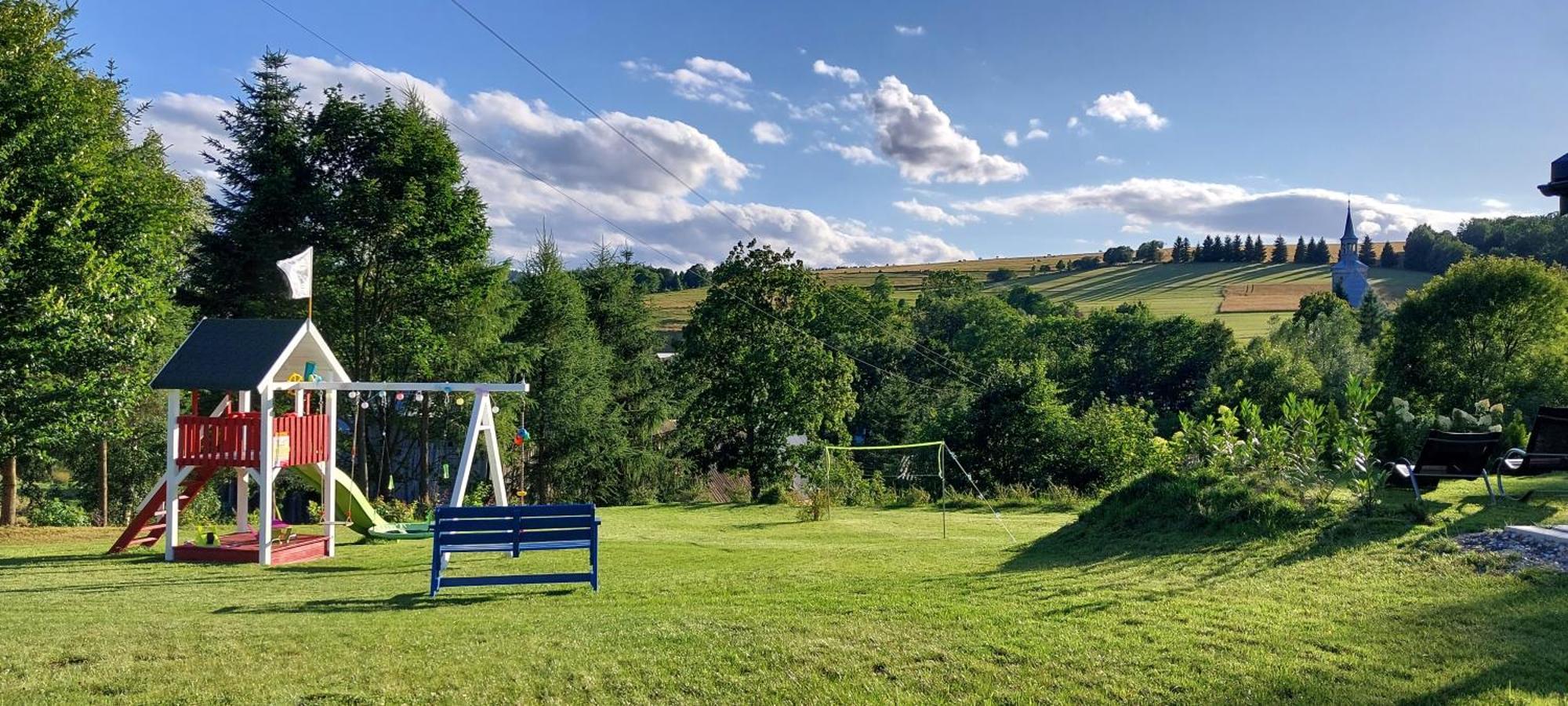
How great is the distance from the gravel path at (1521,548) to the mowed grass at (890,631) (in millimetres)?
234

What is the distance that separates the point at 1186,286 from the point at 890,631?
102856mm

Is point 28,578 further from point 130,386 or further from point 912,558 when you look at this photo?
point 912,558

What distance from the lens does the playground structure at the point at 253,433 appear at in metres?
13.4

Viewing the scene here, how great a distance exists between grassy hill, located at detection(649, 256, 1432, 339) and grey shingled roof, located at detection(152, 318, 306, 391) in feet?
181

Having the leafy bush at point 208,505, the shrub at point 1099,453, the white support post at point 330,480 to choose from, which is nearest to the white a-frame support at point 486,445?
the white support post at point 330,480

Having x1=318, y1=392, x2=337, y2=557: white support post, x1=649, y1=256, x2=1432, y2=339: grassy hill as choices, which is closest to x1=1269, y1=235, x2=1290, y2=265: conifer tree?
x1=649, y1=256, x2=1432, y2=339: grassy hill

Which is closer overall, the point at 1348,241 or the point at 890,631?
the point at 890,631

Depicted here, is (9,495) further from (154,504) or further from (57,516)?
(154,504)

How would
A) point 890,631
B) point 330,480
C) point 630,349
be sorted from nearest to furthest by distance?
1. point 890,631
2. point 330,480
3. point 630,349

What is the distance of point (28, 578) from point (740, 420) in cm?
2359

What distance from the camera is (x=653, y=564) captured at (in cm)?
1177

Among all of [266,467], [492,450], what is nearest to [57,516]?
[266,467]

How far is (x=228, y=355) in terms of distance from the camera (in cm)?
1399

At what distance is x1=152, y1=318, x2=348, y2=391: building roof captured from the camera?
13.5 metres
